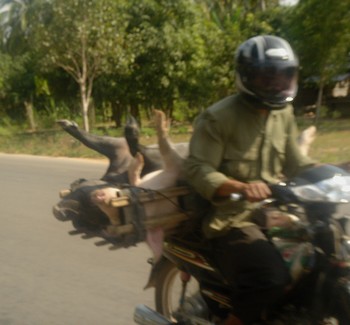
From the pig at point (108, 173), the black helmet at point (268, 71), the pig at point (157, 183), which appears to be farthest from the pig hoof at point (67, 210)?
the black helmet at point (268, 71)

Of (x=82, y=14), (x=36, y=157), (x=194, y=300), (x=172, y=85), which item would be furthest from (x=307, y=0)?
(x=194, y=300)

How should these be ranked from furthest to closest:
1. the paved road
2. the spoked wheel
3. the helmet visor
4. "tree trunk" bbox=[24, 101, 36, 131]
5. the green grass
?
"tree trunk" bbox=[24, 101, 36, 131] → the green grass → the paved road → the spoked wheel → the helmet visor

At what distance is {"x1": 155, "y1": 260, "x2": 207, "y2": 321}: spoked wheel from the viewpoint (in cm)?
300

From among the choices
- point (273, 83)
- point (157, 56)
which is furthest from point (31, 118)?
point (273, 83)

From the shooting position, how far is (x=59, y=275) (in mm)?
4613

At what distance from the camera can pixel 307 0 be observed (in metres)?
16.0

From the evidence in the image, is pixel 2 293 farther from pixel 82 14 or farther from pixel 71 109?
A: pixel 71 109

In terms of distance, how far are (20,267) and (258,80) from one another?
329 centimetres

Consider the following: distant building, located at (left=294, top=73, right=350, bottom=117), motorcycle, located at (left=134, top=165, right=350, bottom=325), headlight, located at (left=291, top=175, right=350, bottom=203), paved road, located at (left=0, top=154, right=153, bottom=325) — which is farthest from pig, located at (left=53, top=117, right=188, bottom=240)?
distant building, located at (left=294, top=73, right=350, bottom=117)

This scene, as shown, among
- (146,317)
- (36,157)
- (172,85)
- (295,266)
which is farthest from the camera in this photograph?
(172,85)

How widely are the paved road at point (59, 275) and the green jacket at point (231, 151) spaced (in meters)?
1.51

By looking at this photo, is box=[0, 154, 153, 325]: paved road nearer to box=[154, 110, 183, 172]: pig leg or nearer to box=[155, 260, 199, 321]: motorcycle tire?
box=[155, 260, 199, 321]: motorcycle tire

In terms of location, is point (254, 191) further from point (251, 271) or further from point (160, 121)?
point (160, 121)

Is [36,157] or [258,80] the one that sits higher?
[258,80]
